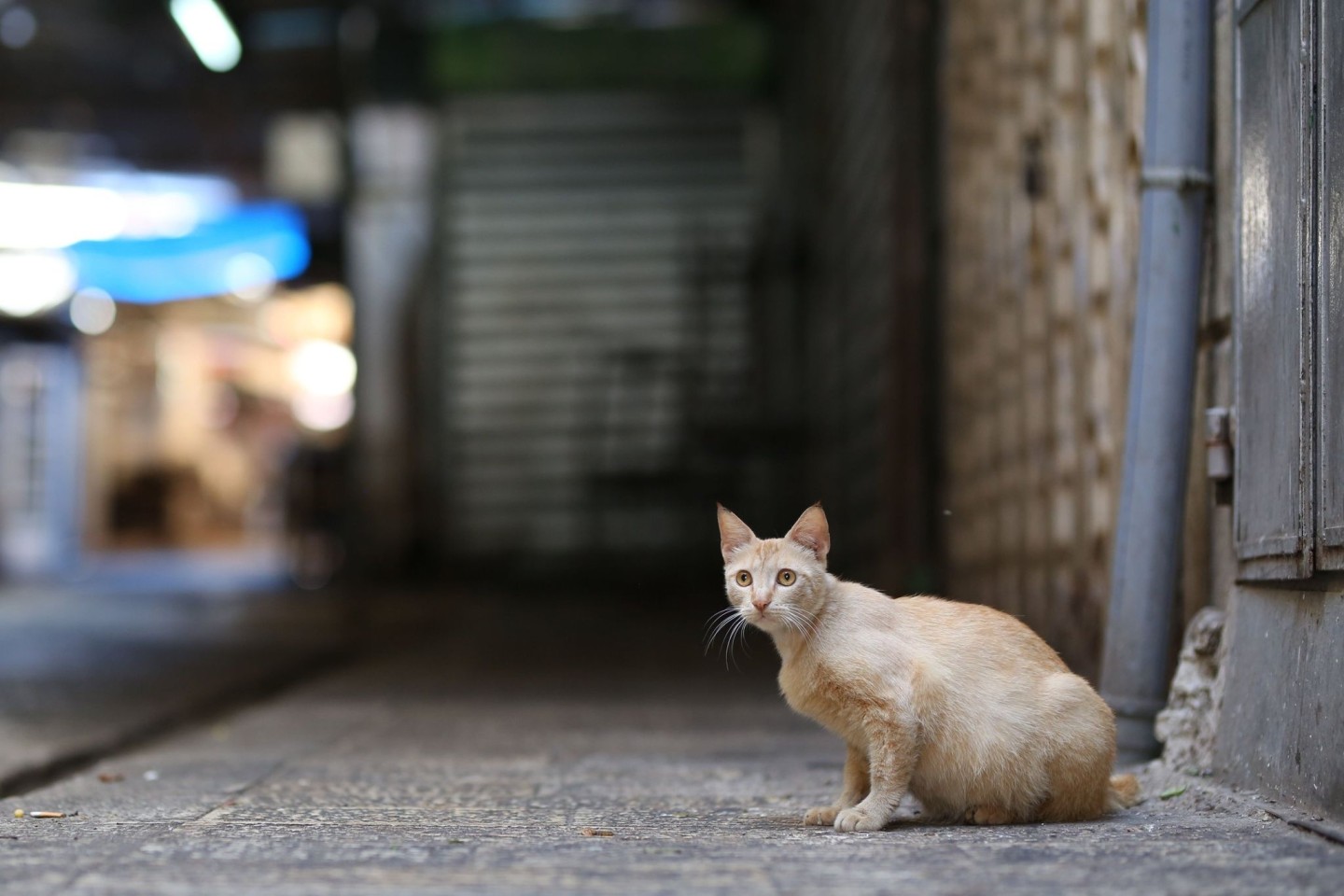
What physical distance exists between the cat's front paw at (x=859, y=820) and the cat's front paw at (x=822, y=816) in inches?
4.7

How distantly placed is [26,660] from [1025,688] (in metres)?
5.76

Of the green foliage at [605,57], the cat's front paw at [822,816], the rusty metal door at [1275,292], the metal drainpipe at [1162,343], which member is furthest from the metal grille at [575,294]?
the cat's front paw at [822,816]

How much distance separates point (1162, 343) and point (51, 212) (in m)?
14.0

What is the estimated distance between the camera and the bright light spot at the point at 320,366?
25266 millimetres

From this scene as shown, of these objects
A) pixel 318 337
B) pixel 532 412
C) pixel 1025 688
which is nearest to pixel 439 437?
pixel 532 412

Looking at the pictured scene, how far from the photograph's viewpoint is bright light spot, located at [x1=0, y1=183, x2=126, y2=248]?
14.8 meters

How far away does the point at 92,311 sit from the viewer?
17.7 meters

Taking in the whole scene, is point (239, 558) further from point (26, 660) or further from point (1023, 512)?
point (1023, 512)

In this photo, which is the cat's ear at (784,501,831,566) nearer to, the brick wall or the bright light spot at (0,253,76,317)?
the brick wall

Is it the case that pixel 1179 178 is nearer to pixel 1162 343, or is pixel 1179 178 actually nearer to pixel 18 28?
pixel 1162 343

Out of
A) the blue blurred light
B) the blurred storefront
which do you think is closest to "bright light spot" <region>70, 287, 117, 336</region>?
the blurred storefront

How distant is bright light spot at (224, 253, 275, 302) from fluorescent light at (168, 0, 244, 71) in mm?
2736

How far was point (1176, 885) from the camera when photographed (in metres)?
2.15

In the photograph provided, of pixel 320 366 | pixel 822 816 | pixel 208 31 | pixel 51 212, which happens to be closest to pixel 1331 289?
pixel 822 816
